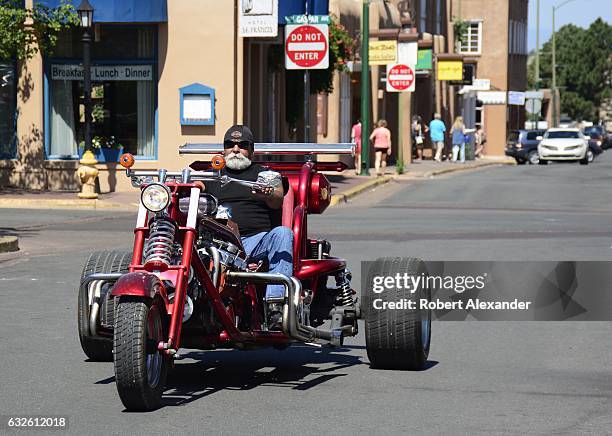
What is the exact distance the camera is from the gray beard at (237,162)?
8945 mm

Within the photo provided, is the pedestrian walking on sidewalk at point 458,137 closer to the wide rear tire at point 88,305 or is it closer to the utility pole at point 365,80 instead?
the utility pole at point 365,80

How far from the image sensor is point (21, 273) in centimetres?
1511

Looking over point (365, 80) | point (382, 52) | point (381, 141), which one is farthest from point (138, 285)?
point (382, 52)

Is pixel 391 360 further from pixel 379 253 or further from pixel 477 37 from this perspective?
pixel 477 37

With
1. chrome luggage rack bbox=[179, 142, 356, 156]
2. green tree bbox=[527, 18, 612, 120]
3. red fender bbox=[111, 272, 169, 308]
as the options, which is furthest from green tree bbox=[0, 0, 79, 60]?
→ green tree bbox=[527, 18, 612, 120]

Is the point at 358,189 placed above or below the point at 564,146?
below

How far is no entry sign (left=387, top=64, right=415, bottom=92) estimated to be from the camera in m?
41.6

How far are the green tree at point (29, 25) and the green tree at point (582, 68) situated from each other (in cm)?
10074

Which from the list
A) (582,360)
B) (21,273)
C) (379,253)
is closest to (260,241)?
(582,360)

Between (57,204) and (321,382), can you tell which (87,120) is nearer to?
(57,204)

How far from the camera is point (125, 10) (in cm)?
2847

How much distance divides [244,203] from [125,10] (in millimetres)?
20277

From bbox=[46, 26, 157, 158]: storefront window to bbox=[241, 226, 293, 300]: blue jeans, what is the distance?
70.5 feet
